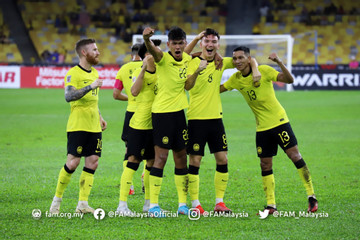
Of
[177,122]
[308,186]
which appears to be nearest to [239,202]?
[308,186]

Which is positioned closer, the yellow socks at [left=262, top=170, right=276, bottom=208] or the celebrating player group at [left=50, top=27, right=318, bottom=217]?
the celebrating player group at [left=50, top=27, right=318, bottom=217]

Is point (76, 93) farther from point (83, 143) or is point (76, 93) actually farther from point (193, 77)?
point (193, 77)

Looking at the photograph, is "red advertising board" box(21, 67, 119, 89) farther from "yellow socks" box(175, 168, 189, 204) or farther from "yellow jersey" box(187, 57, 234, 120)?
"yellow socks" box(175, 168, 189, 204)

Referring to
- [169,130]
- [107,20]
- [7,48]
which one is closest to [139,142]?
[169,130]

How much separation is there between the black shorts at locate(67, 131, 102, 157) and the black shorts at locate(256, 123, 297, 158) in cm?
211

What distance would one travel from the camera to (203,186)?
9.73m

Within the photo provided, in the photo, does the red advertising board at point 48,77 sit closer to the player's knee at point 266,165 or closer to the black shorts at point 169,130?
the player's knee at point 266,165

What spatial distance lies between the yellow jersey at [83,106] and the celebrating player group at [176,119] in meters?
0.01

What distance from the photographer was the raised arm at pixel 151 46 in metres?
6.83

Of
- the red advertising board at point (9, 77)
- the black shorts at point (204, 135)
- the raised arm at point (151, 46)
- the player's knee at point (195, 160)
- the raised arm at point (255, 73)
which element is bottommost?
the red advertising board at point (9, 77)

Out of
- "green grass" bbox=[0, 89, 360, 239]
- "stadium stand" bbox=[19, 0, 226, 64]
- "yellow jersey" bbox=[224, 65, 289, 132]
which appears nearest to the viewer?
"green grass" bbox=[0, 89, 360, 239]

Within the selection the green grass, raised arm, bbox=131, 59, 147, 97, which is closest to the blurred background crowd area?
the green grass

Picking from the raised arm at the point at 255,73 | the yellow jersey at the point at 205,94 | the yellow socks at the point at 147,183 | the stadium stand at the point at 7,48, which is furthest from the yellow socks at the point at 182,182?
the stadium stand at the point at 7,48

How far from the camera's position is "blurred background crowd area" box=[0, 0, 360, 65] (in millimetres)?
43281
